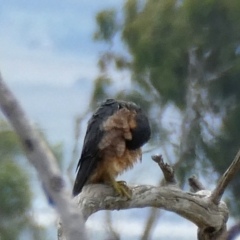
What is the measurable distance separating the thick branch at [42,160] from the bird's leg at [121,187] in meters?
0.57

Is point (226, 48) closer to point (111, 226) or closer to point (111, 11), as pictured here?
point (111, 11)

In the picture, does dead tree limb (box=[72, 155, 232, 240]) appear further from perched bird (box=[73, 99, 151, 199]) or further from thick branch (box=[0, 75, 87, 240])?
thick branch (box=[0, 75, 87, 240])

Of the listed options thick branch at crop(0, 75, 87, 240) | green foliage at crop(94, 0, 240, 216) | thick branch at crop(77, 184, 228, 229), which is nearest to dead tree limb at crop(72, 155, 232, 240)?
thick branch at crop(77, 184, 228, 229)

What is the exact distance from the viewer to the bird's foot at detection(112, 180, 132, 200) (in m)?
0.91

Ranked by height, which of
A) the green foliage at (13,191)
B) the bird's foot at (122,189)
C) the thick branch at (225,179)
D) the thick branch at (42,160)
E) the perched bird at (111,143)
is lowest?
the green foliage at (13,191)

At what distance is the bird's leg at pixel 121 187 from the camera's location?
91 cm

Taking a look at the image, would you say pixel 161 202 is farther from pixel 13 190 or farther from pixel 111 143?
pixel 13 190

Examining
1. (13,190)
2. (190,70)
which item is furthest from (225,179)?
(13,190)

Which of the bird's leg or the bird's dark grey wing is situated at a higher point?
the bird's dark grey wing

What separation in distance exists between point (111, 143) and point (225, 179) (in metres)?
0.22

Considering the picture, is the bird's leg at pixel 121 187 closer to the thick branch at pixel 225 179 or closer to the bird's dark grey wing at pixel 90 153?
the bird's dark grey wing at pixel 90 153

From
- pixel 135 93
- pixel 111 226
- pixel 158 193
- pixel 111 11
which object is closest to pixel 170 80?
pixel 135 93

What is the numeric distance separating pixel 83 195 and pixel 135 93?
0.65m

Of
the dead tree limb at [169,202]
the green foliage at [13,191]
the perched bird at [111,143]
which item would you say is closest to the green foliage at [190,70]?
the green foliage at [13,191]
